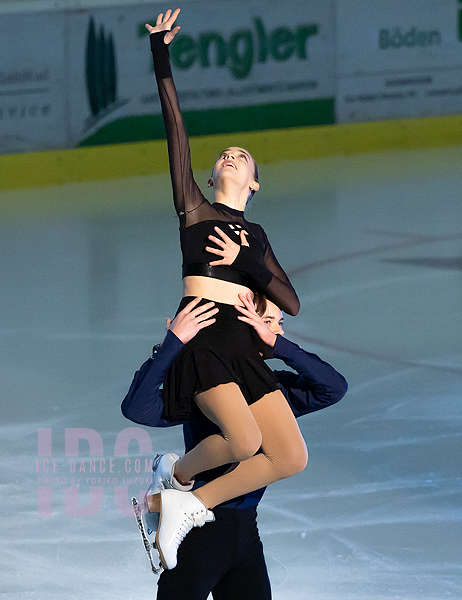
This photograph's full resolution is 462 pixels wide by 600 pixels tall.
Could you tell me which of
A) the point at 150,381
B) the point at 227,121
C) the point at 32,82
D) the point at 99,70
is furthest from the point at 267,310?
the point at 227,121

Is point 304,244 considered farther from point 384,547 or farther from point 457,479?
point 384,547

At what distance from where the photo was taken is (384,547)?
3.38m

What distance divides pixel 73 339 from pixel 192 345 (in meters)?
3.68

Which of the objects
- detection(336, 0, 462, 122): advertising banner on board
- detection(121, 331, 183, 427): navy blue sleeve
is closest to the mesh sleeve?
detection(121, 331, 183, 427): navy blue sleeve

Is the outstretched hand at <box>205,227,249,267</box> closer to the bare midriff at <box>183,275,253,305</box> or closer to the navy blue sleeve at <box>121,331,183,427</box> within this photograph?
the bare midriff at <box>183,275,253,305</box>

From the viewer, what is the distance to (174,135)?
250cm

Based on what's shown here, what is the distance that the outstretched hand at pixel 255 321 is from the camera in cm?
233

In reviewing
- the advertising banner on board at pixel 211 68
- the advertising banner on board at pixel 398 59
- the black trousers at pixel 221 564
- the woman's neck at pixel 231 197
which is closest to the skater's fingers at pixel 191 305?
the woman's neck at pixel 231 197

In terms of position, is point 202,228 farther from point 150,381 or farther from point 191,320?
point 150,381

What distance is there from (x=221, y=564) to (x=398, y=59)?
11.4m

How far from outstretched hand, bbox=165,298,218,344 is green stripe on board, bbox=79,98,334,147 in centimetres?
912

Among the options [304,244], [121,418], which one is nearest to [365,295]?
[304,244]

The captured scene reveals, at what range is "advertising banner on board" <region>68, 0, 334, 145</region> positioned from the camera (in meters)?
11.1

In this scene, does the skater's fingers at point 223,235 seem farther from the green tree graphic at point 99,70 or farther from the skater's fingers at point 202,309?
the green tree graphic at point 99,70
